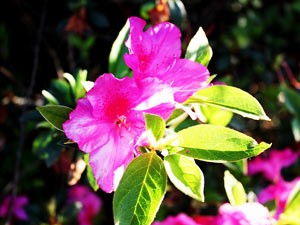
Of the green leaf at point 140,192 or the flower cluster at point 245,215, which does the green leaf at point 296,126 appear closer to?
the flower cluster at point 245,215

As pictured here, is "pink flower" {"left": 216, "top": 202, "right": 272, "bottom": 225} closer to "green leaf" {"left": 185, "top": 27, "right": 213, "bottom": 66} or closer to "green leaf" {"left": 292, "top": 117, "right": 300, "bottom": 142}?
"green leaf" {"left": 185, "top": 27, "right": 213, "bottom": 66}

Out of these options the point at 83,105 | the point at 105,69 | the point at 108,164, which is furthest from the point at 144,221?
the point at 105,69

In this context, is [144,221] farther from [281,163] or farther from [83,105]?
[281,163]

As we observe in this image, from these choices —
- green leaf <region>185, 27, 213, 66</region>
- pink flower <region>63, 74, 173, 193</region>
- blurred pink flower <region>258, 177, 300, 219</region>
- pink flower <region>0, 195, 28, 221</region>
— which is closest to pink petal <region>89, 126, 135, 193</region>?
pink flower <region>63, 74, 173, 193</region>

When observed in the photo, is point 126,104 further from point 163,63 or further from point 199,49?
point 199,49

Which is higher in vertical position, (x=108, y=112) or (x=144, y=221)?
(x=108, y=112)

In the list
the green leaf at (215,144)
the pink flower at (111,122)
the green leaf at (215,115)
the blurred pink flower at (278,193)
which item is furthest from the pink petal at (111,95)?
the blurred pink flower at (278,193)
